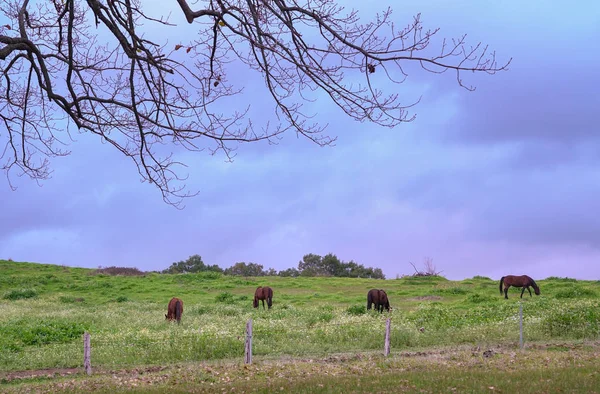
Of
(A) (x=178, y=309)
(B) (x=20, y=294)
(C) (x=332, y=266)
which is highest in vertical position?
(C) (x=332, y=266)

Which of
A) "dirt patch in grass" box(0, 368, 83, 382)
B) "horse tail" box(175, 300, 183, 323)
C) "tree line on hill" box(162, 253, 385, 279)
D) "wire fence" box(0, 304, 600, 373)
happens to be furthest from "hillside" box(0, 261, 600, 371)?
"tree line on hill" box(162, 253, 385, 279)

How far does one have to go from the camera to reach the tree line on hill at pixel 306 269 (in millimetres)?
64688

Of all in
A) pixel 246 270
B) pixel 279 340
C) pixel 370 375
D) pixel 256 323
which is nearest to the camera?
pixel 370 375

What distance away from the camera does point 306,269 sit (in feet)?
216

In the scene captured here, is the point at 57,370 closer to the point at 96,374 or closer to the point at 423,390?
the point at 96,374

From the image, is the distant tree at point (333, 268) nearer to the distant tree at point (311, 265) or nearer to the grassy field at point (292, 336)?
the distant tree at point (311, 265)

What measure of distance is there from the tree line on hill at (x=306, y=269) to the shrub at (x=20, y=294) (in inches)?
1037

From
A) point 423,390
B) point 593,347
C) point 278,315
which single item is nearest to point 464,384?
point 423,390

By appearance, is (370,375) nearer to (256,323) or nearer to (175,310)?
(256,323)

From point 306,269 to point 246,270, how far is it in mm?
6240

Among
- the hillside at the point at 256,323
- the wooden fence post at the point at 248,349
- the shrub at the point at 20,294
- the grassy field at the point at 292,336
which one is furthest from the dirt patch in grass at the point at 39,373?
the shrub at the point at 20,294

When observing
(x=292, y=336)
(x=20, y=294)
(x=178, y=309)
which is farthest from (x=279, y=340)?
(x=20, y=294)

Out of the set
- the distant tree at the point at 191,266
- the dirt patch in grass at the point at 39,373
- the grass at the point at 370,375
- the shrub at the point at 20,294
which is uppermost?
the distant tree at the point at 191,266

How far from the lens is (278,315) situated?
83.9ft
